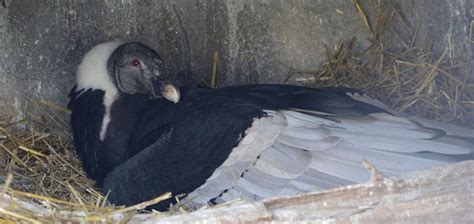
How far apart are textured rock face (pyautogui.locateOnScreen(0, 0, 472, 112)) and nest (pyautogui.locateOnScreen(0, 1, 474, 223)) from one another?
0.08 metres

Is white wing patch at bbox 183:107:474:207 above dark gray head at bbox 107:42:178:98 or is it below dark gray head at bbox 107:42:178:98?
below

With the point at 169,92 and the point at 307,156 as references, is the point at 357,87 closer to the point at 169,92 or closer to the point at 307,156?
the point at 169,92

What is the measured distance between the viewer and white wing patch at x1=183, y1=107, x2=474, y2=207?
3729 mm

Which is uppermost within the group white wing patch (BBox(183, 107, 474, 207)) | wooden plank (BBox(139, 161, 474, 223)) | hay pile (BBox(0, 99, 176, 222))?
wooden plank (BBox(139, 161, 474, 223))

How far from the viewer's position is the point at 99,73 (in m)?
4.80

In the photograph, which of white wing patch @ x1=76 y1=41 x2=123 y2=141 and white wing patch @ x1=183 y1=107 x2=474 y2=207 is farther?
white wing patch @ x1=76 y1=41 x2=123 y2=141

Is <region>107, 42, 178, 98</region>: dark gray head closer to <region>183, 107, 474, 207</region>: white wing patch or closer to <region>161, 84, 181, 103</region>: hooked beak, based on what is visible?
<region>161, 84, 181, 103</region>: hooked beak

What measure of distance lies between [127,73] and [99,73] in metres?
0.15

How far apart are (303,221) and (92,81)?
2.29 metres

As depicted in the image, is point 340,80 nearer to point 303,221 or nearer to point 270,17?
point 270,17

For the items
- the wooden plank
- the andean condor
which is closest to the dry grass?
the andean condor

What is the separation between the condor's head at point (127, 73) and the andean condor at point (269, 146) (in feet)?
1.07

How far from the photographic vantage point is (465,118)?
15.2 ft

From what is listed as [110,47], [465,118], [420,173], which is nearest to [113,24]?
[110,47]
